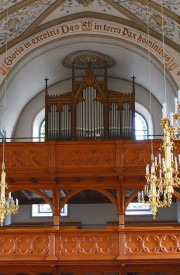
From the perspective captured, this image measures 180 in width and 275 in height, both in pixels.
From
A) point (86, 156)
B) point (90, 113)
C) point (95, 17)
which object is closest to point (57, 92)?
point (90, 113)

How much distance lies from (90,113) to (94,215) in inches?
176

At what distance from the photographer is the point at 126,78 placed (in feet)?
88.1

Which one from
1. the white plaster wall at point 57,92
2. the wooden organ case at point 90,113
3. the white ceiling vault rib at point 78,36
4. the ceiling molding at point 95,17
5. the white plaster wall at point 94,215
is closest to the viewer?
the white ceiling vault rib at point 78,36

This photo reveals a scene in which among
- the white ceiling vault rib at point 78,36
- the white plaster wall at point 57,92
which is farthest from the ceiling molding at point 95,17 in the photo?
the white plaster wall at point 57,92

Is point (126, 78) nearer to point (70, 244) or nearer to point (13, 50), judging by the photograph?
point (13, 50)

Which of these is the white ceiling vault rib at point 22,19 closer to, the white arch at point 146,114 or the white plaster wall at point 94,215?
the white arch at point 146,114

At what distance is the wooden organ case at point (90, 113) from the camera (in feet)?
79.8

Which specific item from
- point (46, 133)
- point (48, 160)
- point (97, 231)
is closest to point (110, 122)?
point (46, 133)

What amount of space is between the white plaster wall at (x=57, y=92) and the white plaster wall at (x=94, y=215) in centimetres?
318

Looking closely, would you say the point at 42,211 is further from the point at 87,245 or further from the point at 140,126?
the point at 87,245

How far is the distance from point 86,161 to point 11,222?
635cm

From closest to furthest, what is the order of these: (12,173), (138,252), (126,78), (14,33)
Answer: (138,252) < (12,173) < (14,33) < (126,78)

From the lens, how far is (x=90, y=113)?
2450 cm

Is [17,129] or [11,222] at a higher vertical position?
[17,129]
